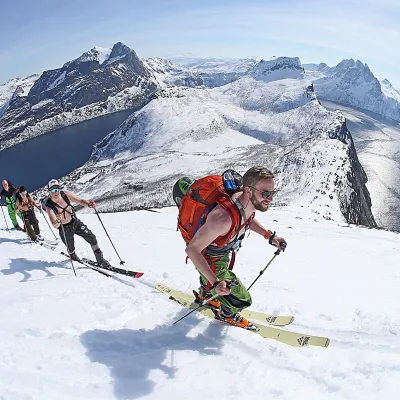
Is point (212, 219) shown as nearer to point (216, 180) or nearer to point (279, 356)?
point (216, 180)

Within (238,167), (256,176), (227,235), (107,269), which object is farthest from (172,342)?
(238,167)

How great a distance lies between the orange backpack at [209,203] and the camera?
547 centimetres

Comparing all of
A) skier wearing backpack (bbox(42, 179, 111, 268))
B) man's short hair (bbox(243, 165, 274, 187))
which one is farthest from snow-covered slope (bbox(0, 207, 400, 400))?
man's short hair (bbox(243, 165, 274, 187))

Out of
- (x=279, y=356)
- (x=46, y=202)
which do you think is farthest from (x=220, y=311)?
(x=46, y=202)

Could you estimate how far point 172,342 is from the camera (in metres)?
6.34

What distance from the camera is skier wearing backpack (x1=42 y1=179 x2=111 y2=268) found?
10805 mm

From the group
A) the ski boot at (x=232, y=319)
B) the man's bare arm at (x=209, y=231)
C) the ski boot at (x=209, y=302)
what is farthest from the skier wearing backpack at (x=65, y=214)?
the man's bare arm at (x=209, y=231)

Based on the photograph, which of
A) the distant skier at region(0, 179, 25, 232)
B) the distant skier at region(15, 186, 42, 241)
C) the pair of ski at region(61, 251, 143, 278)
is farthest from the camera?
the distant skier at region(0, 179, 25, 232)

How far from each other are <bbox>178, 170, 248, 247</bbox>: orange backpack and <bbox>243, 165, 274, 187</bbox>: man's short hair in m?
0.22

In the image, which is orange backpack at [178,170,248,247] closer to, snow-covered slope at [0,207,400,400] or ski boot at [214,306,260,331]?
ski boot at [214,306,260,331]

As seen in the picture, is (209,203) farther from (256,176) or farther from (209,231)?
(256,176)

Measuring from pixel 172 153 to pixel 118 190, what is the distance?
158ft

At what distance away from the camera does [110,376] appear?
5.12 meters

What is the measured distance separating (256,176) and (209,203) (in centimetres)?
90
